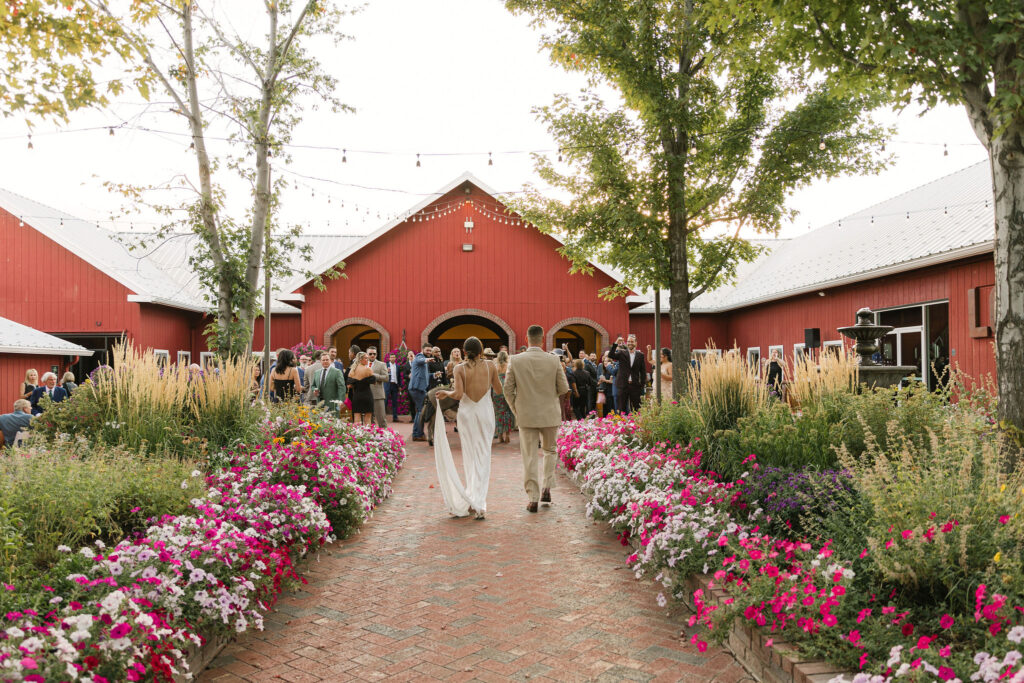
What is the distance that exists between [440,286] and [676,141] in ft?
37.0

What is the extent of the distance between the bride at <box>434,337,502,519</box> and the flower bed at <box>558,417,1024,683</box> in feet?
7.71

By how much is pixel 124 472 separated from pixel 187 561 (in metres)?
1.93

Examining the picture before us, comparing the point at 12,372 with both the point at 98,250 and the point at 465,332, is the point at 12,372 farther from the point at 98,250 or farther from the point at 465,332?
the point at 465,332

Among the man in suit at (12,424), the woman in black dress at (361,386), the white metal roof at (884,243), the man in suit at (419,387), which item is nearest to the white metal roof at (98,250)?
the man in suit at (419,387)

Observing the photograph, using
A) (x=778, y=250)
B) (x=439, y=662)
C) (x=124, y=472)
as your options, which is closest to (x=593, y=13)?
(x=124, y=472)

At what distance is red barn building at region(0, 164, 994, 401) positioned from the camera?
18641 mm

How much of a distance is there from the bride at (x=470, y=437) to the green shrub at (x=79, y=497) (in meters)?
2.51

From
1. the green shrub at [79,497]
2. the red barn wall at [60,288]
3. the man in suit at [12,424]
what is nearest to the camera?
the green shrub at [79,497]

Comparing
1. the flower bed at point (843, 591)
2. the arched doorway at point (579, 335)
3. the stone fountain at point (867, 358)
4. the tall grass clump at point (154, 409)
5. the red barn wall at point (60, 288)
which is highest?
the red barn wall at point (60, 288)

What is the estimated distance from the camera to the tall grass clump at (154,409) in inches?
264

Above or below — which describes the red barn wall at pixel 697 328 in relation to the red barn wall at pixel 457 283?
below

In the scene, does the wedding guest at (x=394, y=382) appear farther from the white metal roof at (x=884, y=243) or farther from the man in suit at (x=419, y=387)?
the white metal roof at (x=884, y=243)

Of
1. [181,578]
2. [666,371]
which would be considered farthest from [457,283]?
[181,578]

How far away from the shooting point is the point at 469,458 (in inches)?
296
